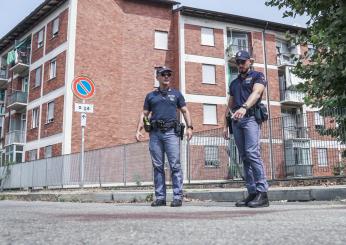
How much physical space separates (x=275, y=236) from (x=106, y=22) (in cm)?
2855

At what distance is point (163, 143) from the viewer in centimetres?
655

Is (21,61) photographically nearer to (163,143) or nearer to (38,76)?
(38,76)

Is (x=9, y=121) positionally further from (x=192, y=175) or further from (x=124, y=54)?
(x=192, y=175)

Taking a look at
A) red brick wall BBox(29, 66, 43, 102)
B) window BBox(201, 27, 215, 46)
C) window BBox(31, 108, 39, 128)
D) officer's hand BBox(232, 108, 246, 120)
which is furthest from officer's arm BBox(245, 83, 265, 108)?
window BBox(31, 108, 39, 128)

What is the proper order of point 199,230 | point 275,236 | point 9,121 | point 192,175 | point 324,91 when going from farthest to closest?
point 9,121 → point 192,175 → point 324,91 → point 199,230 → point 275,236

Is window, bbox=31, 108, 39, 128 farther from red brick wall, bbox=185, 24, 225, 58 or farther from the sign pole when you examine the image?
the sign pole

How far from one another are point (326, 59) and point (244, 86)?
6198 millimetres

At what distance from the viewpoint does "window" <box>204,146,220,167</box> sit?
14190 millimetres

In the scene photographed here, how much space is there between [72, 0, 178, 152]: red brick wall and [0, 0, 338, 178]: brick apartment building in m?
0.06

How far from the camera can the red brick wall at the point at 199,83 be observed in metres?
30.3

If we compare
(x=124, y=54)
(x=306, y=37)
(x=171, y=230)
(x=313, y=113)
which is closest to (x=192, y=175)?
(x=313, y=113)

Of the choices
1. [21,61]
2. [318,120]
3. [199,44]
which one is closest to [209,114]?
Result: [199,44]

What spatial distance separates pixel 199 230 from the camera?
103 inches

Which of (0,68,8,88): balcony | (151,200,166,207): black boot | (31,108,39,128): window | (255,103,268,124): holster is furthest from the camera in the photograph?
(0,68,8,88): balcony
